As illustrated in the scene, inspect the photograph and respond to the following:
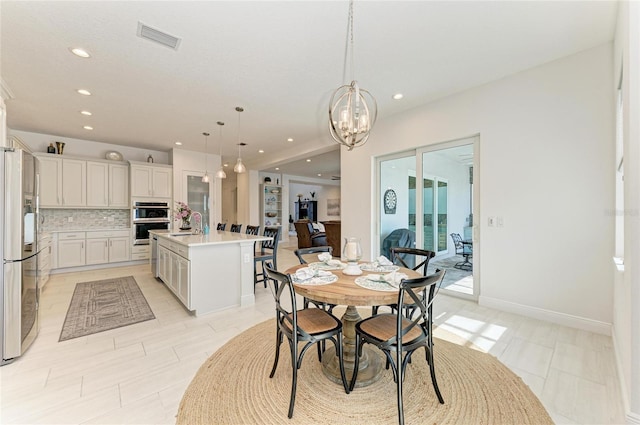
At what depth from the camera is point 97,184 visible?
5.80 meters

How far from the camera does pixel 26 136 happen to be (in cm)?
536

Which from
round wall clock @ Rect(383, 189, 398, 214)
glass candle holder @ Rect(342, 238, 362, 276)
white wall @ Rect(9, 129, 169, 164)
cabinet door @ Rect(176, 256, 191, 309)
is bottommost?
cabinet door @ Rect(176, 256, 191, 309)

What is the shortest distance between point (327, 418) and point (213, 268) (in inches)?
89.0

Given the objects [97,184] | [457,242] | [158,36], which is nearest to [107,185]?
[97,184]

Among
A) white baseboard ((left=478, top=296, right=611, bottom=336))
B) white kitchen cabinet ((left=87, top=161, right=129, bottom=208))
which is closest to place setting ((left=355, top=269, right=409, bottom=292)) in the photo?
white baseboard ((left=478, top=296, right=611, bottom=336))

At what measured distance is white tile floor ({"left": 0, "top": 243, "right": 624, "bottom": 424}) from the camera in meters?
1.68

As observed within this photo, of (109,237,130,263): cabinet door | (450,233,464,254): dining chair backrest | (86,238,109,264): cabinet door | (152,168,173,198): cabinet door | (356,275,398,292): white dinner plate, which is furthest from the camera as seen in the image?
(152,168,173,198): cabinet door

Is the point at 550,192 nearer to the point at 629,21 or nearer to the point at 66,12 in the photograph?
the point at 629,21

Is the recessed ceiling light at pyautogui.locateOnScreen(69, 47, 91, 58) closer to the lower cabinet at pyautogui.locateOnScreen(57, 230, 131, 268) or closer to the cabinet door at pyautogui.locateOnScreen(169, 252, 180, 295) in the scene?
the cabinet door at pyautogui.locateOnScreen(169, 252, 180, 295)

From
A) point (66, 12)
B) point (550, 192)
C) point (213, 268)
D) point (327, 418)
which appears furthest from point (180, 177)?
point (550, 192)

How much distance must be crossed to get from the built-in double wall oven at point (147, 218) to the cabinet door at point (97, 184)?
62 centimetres

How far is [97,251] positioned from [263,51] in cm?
578

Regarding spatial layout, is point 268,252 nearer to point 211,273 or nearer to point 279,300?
point 211,273

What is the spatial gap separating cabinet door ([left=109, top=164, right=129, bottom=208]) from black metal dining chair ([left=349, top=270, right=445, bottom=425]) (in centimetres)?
660
